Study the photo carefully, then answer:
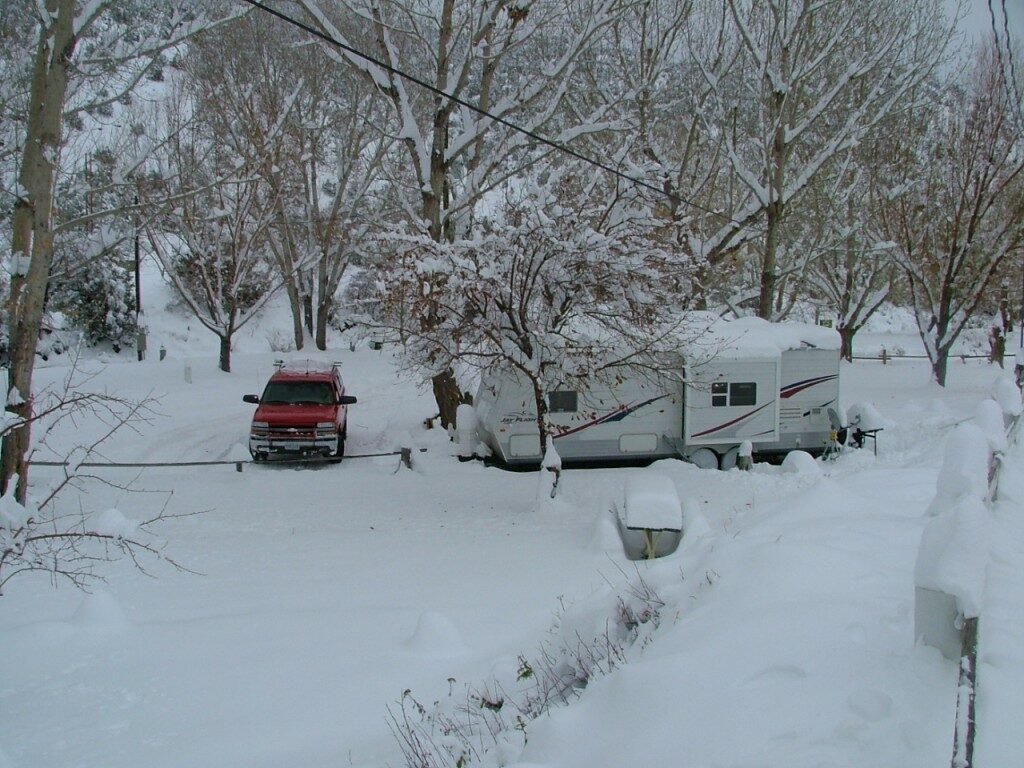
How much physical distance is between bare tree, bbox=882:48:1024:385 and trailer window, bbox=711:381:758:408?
1216cm

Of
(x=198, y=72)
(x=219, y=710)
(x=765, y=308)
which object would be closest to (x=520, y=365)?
(x=219, y=710)

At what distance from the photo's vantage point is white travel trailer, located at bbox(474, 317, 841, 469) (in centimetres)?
1555

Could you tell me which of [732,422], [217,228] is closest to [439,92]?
[732,422]

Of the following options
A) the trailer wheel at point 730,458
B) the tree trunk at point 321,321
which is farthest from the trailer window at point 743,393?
the tree trunk at point 321,321

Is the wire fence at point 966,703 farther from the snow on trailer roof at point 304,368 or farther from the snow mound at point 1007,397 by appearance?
the snow on trailer roof at point 304,368

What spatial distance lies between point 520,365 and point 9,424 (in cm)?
766

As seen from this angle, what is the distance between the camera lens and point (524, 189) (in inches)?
560

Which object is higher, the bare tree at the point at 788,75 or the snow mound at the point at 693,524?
the bare tree at the point at 788,75

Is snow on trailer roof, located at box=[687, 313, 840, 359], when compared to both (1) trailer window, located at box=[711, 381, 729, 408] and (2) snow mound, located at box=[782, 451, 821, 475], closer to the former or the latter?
(1) trailer window, located at box=[711, 381, 729, 408]

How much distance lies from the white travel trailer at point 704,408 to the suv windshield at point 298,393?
3.31 m

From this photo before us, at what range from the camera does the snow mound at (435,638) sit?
6.65 metres

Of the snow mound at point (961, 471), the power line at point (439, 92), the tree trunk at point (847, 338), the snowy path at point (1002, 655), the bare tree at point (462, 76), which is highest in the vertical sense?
the bare tree at point (462, 76)

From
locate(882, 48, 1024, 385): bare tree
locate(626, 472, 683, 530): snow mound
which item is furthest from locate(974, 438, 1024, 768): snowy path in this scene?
locate(882, 48, 1024, 385): bare tree

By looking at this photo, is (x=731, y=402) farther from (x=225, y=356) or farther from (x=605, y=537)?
(x=225, y=356)
